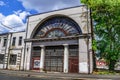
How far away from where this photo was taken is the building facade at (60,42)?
94.7 ft

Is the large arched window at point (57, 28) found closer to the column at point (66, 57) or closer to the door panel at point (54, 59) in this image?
the column at point (66, 57)

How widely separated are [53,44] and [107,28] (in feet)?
32.1

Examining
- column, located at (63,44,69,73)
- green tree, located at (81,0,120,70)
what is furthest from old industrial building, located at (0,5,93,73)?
green tree, located at (81,0,120,70)

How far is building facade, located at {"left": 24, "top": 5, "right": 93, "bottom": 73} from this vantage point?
28.9 meters

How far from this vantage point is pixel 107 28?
28734 millimetres

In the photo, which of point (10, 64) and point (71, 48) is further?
point (10, 64)

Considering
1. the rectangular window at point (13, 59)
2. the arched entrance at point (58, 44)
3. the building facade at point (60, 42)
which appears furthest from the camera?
the rectangular window at point (13, 59)

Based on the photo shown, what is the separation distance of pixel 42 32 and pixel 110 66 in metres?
14.1

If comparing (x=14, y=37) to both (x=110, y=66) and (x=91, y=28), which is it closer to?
(x=91, y=28)

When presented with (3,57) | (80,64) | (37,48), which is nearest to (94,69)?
(80,64)

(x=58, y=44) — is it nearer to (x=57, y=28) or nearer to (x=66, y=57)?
(x=66, y=57)

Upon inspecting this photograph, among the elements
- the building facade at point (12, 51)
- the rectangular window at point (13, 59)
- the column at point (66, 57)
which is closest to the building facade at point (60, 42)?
the column at point (66, 57)

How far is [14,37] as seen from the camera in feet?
126

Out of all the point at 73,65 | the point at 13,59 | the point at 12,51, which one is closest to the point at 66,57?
the point at 73,65
